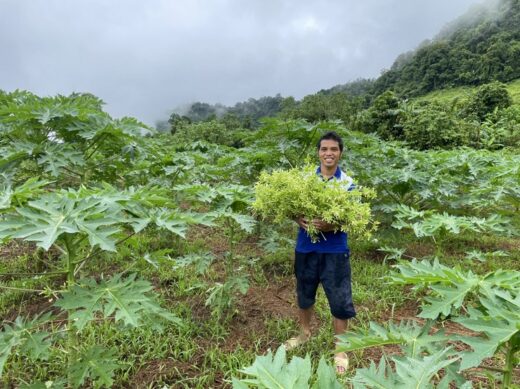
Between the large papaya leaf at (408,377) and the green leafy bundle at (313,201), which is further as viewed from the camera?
the green leafy bundle at (313,201)

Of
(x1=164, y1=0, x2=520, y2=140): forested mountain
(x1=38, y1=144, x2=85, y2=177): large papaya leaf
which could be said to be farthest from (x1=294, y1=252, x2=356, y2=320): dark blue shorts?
(x1=164, y1=0, x2=520, y2=140): forested mountain

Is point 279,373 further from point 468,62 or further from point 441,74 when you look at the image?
point 441,74

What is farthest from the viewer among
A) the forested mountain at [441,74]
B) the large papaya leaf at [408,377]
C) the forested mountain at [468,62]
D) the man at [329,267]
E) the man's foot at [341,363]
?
the forested mountain at [468,62]

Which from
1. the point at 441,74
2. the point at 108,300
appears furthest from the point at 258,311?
the point at 441,74

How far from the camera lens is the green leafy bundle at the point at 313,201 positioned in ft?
8.57

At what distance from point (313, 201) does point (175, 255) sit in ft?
9.30

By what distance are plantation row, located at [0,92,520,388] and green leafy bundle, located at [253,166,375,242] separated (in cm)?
27

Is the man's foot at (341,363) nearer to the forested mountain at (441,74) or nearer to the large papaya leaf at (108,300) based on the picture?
the large papaya leaf at (108,300)

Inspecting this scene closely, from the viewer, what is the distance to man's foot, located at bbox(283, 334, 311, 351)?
10.2ft

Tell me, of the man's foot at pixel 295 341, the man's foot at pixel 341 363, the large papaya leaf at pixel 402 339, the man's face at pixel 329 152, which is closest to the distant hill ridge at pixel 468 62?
the man's face at pixel 329 152

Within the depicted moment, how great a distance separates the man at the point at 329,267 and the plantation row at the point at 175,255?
21 cm

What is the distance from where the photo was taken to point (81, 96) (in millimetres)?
4066

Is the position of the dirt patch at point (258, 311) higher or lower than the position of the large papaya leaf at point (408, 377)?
lower

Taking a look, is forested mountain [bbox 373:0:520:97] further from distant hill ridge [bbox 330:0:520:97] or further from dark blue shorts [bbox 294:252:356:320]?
dark blue shorts [bbox 294:252:356:320]
